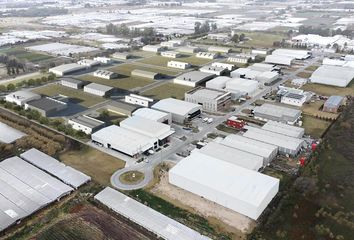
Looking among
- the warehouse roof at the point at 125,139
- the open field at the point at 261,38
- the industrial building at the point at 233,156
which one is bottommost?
the open field at the point at 261,38

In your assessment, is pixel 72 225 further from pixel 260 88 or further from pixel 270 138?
pixel 260 88

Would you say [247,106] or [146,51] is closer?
[247,106]

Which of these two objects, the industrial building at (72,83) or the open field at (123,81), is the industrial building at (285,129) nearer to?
the open field at (123,81)

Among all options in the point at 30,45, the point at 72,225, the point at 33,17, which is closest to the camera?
the point at 72,225

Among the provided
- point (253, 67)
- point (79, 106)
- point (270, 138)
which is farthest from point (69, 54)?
point (270, 138)

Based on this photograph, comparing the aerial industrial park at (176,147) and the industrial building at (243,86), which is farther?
the industrial building at (243,86)

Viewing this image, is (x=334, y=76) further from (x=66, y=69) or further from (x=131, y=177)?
(x=66, y=69)

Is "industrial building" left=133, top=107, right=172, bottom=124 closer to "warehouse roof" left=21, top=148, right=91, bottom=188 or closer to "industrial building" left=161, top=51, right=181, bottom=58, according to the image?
"warehouse roof" left=21, top=148, right=91, bottom=188

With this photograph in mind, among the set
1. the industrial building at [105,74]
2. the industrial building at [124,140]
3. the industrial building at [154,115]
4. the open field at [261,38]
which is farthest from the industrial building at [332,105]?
the open field at [261,38]
